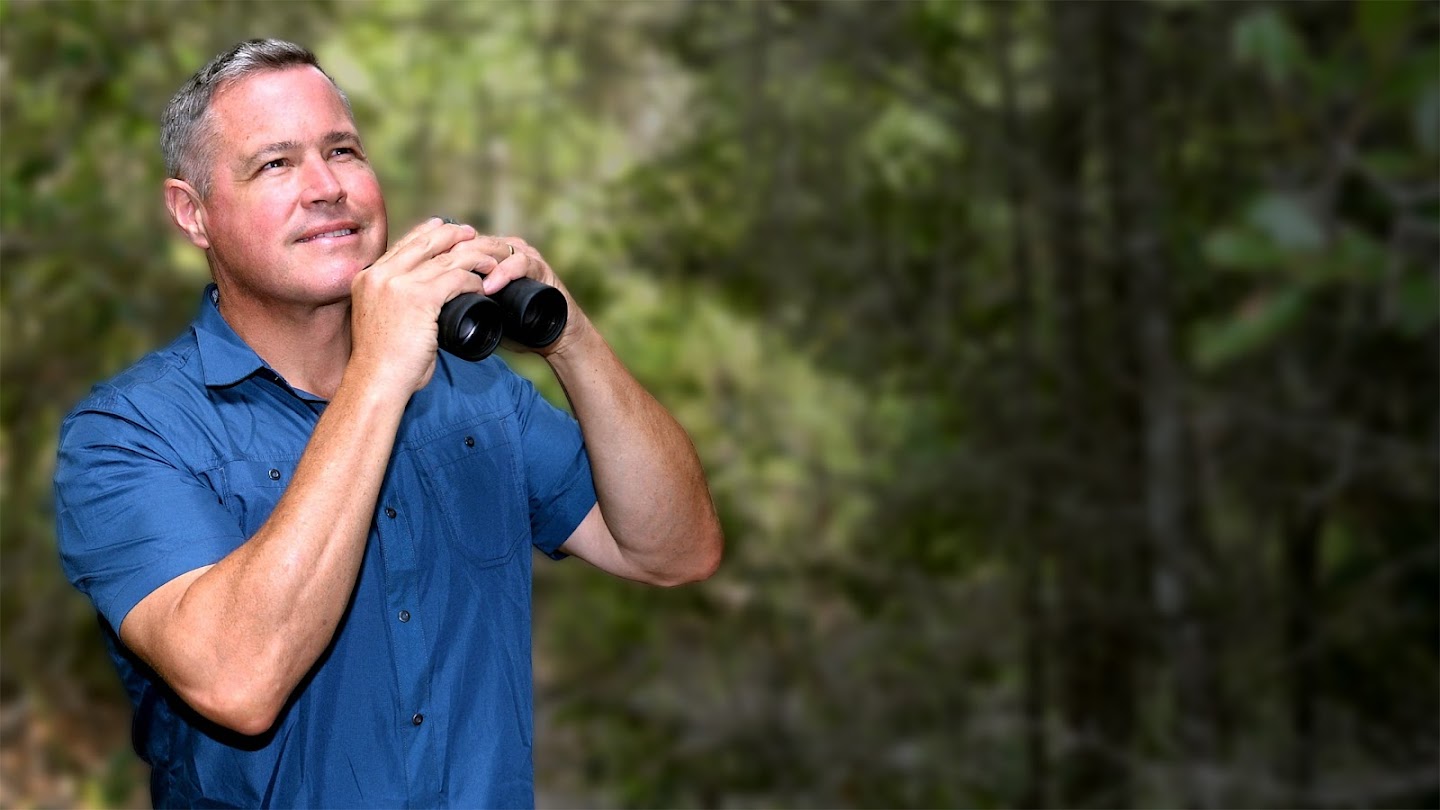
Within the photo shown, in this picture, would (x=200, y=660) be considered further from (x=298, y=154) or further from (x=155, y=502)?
(x=298, y=154)

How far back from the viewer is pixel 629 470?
4.99 ft

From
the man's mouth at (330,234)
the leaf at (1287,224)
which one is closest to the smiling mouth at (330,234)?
the man's mouth at (330,234)

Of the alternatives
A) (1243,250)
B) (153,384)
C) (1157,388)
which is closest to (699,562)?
(153,384)

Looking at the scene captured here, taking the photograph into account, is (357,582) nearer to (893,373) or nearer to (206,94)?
(206,94)

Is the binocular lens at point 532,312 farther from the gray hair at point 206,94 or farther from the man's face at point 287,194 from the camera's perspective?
the gray hair at point 206,94

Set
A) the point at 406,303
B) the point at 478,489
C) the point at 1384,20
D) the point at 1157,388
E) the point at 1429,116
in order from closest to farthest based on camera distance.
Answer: the point at 406,303, the point at 478,489, the point at 1384,20, the point at 1429,116, the point at 1157,388

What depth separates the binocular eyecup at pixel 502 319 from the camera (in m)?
1.30

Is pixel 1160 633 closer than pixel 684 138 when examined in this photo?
Yes

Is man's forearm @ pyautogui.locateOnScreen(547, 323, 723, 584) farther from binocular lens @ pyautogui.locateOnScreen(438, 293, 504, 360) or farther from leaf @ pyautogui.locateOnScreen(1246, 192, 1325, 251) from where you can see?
leaf @ pyautogui.locateOnScreen(1246, 192, 1325, 251)

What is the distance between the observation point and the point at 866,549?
12.6 feet

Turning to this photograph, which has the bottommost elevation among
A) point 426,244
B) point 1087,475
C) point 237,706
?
point 237,706

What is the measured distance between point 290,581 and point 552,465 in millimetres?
448


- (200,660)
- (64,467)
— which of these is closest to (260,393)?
(64,467)

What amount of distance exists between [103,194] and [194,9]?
1.60ft
